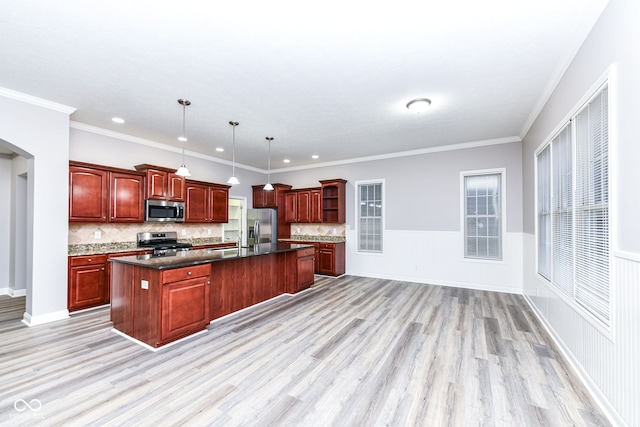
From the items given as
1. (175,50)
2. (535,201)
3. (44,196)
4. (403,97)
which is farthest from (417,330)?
(44,196)

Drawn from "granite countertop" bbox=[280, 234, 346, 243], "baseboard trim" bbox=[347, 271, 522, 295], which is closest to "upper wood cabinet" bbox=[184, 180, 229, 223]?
"granite countertop" bbox=[280, 234, 346, 243]

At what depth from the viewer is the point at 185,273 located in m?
3.02

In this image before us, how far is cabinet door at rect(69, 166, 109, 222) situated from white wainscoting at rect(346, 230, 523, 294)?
4896 millimetres

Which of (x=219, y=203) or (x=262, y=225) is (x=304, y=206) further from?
(x=219, y=203)

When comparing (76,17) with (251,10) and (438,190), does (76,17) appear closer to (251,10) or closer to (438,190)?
(251,10)

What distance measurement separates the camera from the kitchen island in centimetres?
284

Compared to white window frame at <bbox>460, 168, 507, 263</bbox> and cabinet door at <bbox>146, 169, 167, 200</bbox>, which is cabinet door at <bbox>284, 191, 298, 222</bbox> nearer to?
cabinet door at <bbox>146, 169, 167, 200</bbox>

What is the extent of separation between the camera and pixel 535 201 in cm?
394

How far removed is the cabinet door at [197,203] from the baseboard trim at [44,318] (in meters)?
2.36

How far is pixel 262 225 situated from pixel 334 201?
2.07 metres

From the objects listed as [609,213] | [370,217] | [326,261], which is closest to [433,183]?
[370,217]

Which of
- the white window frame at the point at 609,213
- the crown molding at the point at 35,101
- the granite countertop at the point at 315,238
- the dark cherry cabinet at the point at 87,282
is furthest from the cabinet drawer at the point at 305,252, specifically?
the crown molding at the point at 35,101

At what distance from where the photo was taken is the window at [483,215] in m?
5.29

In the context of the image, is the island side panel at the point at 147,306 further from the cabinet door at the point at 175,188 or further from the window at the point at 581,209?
the window at the point at 581,209
